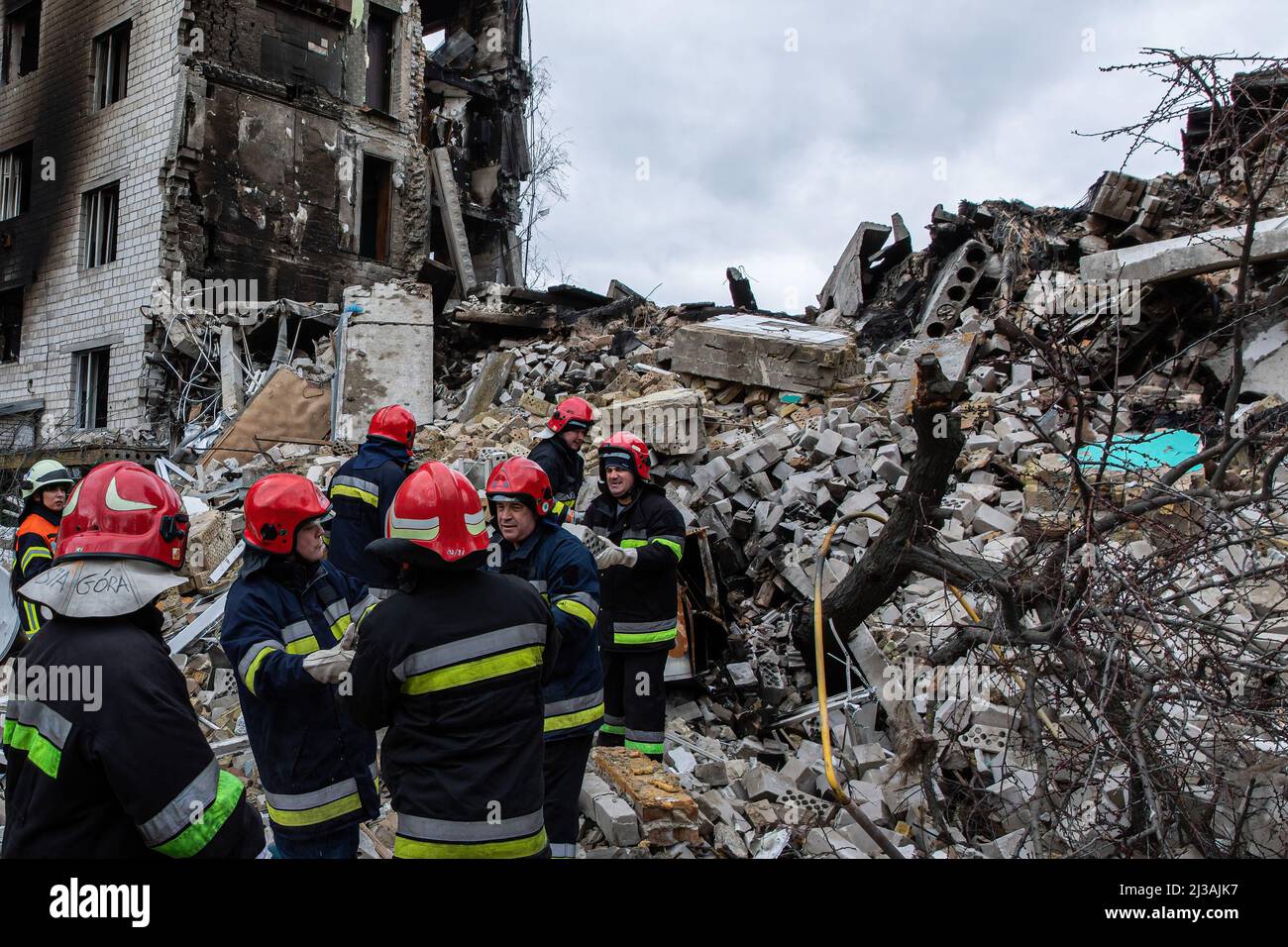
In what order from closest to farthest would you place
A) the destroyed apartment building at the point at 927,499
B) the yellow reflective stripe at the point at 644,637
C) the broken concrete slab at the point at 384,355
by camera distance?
the destroyed apartment building at the point at 927,499, the yellow reflective stripe at the point at 644,637, the broken concrete slab at the point at 384,355

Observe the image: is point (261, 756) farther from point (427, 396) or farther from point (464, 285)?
point (464, 285)

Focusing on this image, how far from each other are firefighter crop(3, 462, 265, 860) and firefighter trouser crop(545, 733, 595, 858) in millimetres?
1429

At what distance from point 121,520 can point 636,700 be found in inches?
118

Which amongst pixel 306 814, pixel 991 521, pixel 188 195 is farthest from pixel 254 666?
pixel 188 195

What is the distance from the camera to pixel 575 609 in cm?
330

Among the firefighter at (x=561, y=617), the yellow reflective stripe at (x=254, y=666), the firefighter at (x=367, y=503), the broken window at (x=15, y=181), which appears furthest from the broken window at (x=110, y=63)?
the yellow reflective stripe at (x=254, y=666)

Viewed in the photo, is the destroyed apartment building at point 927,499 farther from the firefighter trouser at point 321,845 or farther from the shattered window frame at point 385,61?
the shattered window frame at point 385,61

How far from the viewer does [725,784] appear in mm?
4824

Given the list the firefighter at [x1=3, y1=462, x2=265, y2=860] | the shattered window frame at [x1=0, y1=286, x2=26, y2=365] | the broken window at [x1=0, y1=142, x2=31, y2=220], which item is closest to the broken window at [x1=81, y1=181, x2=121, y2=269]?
the broken window at [x1=0, y1=142, x2=31, y2=220]

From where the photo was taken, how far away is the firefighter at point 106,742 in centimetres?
187

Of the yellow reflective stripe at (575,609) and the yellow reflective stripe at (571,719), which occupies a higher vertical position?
the yellow reflective stripe at (575,609)
